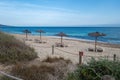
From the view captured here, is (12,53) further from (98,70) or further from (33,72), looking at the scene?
(98,70)

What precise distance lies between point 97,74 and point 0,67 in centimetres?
486

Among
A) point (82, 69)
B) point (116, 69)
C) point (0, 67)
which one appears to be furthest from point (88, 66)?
point (0, 67)

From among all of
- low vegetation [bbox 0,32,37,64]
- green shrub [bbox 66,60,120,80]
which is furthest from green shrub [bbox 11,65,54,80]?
low vegetation [bbox 0,32,37,64]

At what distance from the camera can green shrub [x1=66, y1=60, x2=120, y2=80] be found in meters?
4.26

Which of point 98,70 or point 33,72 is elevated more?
point 98,70

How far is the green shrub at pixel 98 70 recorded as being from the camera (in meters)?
4.26

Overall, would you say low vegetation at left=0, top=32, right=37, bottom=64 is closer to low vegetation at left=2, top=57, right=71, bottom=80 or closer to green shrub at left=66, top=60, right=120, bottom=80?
low vegetation at left=2, top=57, right=71, bottom=80

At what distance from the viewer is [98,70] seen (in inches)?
171

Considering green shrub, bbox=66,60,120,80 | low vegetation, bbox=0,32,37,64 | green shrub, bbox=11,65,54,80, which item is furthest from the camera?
low vegetation, bbox=0,32,37,64

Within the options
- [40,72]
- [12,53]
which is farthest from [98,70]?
[12,53]

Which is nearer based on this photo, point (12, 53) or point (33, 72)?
point (33, 72)

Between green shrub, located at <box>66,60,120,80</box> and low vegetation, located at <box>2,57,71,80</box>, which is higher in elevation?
green shrub, located at <box>66,60,120,80</box>

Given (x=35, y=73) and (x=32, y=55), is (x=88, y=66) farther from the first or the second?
(x=32, y=55)

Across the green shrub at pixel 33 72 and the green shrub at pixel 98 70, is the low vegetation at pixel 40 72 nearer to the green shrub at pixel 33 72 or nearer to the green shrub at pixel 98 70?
the green shrub at pixel 33 72
